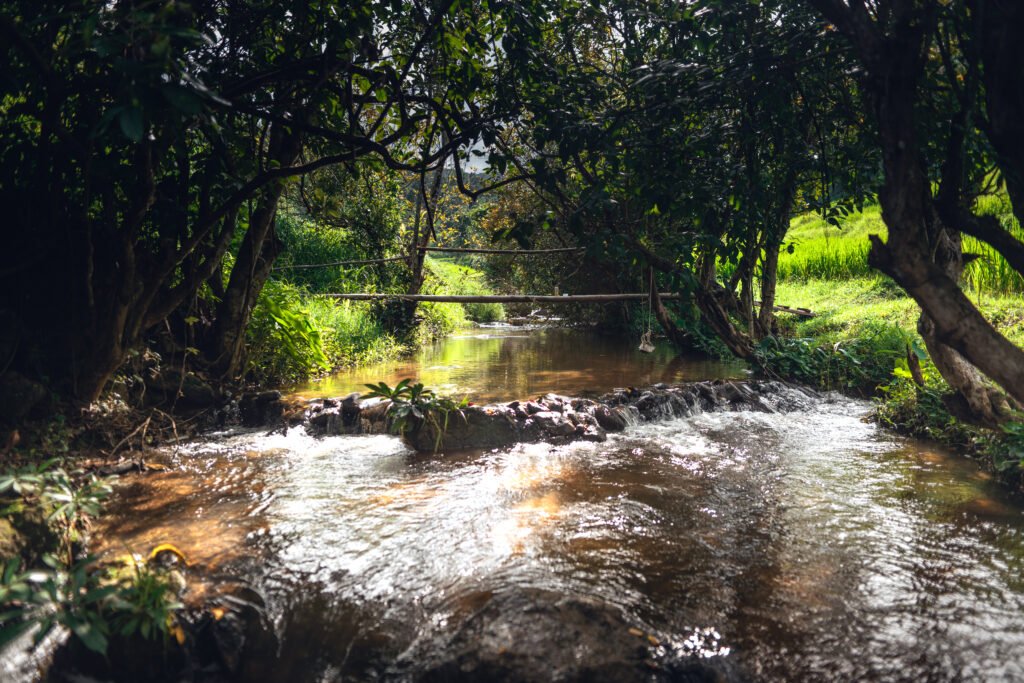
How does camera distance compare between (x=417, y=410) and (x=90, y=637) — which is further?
(x=417, y=410)

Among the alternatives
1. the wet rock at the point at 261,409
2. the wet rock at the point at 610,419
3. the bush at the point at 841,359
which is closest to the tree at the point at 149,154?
the wet rock at the point at 261,409

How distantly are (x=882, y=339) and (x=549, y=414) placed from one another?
531cm

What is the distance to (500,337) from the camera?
1552 cm

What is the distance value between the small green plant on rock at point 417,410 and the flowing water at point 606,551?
0.26 meters

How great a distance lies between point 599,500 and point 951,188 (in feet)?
8.93

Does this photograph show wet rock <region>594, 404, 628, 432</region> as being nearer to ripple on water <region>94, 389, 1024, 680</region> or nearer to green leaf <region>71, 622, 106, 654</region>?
ripple on water <region>94, 389, 1024, 680</region>

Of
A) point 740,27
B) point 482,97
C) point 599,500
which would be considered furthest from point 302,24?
point 599,500

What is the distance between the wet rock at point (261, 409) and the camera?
6.19 metres

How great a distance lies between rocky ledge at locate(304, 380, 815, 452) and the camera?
562cm

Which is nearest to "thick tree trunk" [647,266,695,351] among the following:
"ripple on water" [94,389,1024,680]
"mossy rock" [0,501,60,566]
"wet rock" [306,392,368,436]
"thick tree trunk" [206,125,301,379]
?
"ripple on water" [94,389,1024,680]

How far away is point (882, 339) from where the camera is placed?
8375 millimetres

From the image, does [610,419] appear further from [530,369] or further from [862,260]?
[862,260]

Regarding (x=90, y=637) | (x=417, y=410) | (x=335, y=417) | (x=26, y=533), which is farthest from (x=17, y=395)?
(x=90, y=637)

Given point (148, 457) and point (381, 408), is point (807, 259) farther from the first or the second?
point (148, 457)
